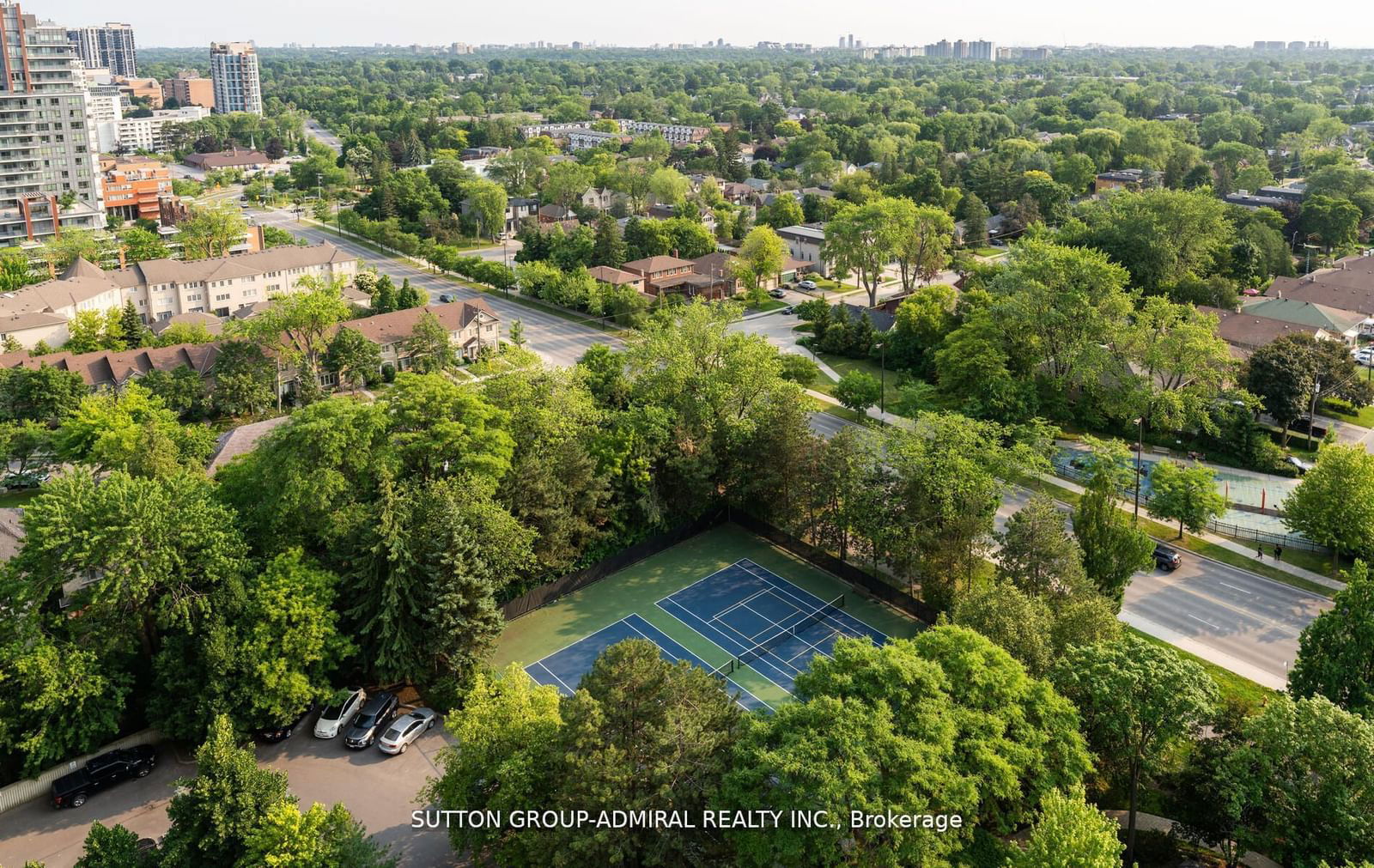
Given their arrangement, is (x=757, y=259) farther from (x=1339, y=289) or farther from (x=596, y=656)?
(x=596, y=656)

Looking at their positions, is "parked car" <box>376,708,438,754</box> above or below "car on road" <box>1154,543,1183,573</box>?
below

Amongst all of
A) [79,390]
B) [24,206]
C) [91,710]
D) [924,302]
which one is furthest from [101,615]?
[24,206]

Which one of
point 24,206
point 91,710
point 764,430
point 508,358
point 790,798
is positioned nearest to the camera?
point 790,798

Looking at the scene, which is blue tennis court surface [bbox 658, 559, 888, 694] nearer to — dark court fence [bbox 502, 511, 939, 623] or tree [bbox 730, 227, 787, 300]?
dark court fence [bbox 502, 511, 939, 623]

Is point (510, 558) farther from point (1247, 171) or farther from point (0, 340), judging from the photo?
point (1247, 171)

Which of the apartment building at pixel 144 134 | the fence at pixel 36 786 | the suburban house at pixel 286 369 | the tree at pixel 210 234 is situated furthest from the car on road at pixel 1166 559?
the apartment building at pixel 144 134

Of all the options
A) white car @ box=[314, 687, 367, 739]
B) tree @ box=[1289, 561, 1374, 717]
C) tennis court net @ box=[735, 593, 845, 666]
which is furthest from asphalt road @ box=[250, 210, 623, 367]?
tree @ box=[1289, 561, 1374, 717]
